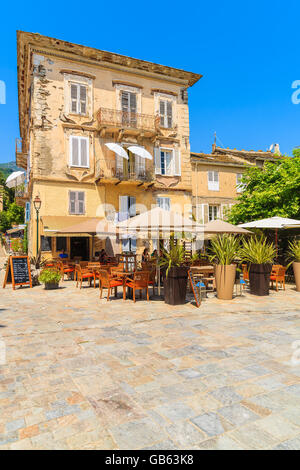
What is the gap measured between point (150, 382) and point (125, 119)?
56.8ft

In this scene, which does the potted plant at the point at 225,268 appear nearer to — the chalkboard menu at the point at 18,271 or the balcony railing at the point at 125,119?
the chalkboard menu at the point at 18,271

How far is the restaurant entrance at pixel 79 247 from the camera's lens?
57.1 feet

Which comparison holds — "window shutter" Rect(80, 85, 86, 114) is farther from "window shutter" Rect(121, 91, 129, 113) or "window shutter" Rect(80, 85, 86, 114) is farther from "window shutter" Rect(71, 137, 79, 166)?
"window shutter" Rect(121, 91, 129, 113)

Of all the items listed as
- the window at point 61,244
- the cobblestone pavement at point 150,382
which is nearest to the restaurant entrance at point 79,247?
the window at point 61,244

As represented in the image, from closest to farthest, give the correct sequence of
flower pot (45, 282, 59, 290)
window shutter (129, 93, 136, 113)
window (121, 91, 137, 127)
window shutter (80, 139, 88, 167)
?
flower pot (45, 282, 59, 290), window shutter (80, 139, 88, 167), window (121, 91, 137, 127), window shutter (129, 93, 136, 113)

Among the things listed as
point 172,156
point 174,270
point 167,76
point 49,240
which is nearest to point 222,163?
point 172,156

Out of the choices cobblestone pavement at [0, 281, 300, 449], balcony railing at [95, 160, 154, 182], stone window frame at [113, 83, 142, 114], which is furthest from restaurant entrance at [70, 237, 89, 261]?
cobblestone pavement at [0, 281, 300, 449]

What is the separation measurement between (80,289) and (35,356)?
6.17 m

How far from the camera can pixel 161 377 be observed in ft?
11.2

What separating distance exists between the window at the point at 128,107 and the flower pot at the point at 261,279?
42.1ft

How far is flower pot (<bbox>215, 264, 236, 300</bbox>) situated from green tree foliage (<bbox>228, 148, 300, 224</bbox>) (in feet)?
21.7

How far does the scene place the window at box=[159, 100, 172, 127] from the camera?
64.4 ft

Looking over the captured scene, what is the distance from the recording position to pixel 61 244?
16891 millimetres

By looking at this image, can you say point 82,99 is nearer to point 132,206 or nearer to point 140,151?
point 140,151
